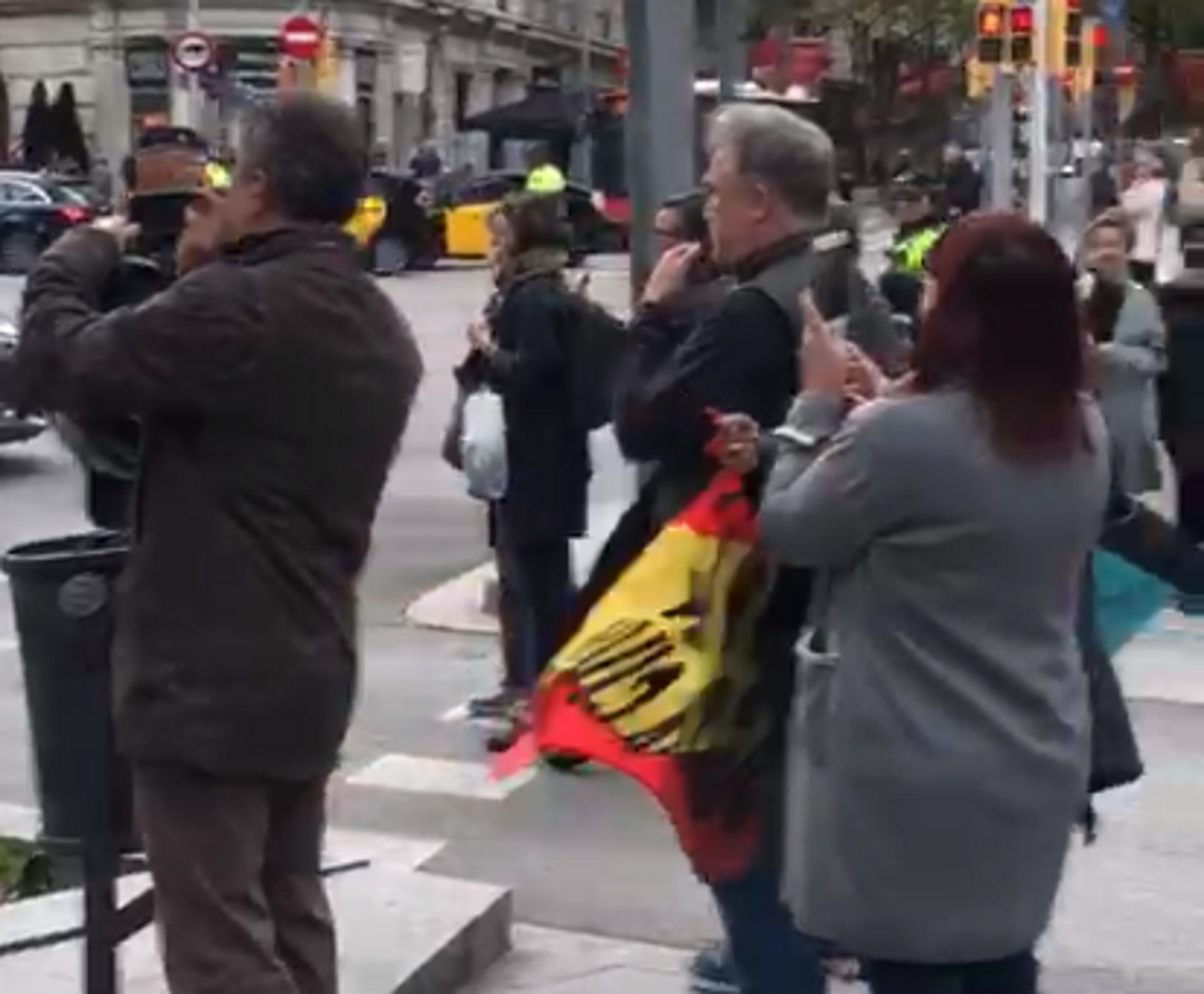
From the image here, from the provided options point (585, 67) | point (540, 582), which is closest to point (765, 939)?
point (540, 582)

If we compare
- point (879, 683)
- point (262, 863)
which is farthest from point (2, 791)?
point (879, 683)

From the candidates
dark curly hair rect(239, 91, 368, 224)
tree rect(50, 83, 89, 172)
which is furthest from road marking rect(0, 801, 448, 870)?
tree rect(50, 83, 89, 172)

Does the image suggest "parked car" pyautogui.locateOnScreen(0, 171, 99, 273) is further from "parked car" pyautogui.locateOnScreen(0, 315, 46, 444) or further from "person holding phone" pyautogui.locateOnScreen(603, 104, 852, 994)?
"person holding phone" pyautogui.locateOnScreen(603, 104, 852, 994)

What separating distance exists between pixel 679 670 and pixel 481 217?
32047 mm

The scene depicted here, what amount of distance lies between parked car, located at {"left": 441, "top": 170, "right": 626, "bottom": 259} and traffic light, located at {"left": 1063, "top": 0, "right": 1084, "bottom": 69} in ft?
28.0

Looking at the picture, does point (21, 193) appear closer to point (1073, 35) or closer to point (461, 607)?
point (1073, 35)

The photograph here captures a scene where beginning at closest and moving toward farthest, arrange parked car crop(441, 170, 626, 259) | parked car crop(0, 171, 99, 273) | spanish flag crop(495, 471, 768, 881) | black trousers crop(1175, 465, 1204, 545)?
spanish flag crop(495, 471, 768, 881) → black trousers crop(1175, 465, 1204, 545) → parked car crop(0, 171, 99, 273) → parked car crop(441, 170, 626, 259)

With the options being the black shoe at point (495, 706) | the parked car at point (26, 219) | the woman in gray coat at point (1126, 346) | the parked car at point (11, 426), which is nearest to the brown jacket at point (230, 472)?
the woman in gray coat at point (1126, 346)

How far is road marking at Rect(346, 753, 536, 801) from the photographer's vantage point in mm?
7953

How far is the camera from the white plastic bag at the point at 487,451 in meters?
8.10

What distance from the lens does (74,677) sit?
5035 mm

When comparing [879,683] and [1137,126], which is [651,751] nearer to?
[879,683]

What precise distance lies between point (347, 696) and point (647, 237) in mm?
5254

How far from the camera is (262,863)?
4.36 meters
